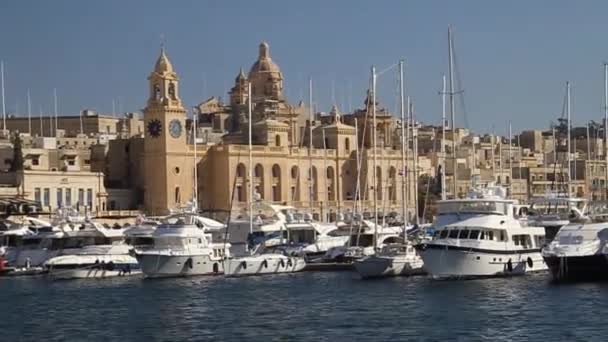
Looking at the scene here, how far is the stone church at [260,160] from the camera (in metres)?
94.8

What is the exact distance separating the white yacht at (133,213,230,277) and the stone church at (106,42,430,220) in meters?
23.4

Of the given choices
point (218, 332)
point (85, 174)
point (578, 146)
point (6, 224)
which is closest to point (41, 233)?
point (6, 224)

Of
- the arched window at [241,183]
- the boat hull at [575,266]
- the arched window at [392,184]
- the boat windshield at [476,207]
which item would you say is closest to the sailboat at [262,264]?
the boat windshield at [476,207]

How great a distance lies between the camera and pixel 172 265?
61.9 metres

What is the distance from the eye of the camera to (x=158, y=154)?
94750mm

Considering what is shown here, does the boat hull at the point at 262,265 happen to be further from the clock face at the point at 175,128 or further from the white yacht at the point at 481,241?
the clock face at the point at 175,128

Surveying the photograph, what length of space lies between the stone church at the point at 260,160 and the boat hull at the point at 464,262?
29.5m

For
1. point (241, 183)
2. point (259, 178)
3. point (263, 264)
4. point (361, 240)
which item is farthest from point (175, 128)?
point (263, 264)

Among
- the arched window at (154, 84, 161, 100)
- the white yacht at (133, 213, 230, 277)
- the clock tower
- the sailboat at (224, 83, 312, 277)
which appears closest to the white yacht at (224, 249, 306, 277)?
the sailboat at (224, 83, 312, 277)

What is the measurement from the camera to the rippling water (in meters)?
40.9

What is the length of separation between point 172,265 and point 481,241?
13565mm

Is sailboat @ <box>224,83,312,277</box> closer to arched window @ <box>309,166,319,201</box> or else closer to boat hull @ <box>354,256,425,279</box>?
boat hull @ <box>354,256,425,279</box>

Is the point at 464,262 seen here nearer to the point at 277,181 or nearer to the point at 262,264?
the point at 262,264

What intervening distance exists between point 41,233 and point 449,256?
22.8 m
